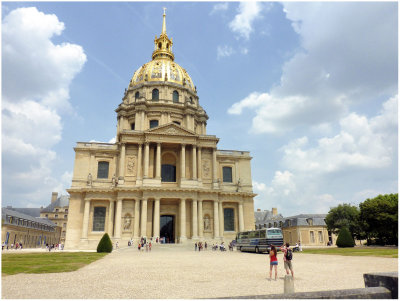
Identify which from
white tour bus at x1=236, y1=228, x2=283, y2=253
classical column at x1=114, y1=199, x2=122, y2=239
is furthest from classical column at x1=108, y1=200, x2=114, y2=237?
white tour bus at x1=236, y1=228, x2=283, y2=253

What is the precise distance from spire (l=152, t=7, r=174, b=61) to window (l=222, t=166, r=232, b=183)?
27.7 metres

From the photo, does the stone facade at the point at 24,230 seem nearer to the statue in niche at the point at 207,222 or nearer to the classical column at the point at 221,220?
the statue in niche at the point at 207,222

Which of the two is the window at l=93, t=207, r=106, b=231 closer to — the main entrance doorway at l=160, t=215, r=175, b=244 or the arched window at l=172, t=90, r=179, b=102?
the main entrance doorway at l=160, t=215, r=175, b=244

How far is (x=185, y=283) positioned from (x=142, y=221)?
29.3m

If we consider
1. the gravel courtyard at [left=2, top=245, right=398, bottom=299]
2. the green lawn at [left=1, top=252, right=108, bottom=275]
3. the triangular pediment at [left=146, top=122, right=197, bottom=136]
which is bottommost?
the gravel courtyard at [left=2, top=245, right=398, bottom=299]

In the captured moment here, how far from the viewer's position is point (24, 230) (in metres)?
59.2

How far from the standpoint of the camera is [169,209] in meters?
43.5

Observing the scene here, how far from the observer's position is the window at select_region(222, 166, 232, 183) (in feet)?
157

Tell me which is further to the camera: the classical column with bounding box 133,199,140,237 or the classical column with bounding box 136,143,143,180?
the classical column with bounding box 136,143,143,180

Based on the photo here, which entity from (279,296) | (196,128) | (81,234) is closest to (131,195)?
(81,234)

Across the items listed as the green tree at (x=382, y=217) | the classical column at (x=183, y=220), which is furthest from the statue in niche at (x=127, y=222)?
the green tree at (x=382, y=217)

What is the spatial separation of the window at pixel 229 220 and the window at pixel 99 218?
667 inches

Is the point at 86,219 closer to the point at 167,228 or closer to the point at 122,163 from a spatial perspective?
the point at 122,163

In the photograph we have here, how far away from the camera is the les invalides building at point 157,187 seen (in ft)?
133
